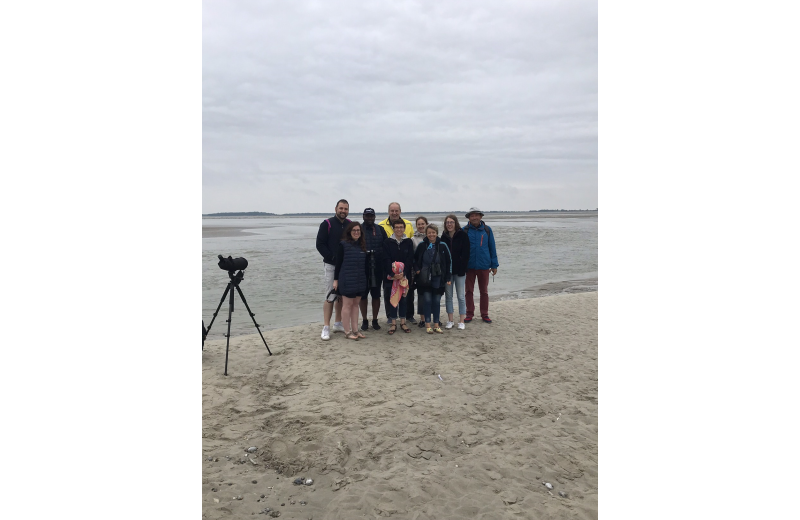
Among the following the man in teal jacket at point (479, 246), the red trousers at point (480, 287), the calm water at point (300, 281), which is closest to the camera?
the man in teal jacket at point (479, 246)

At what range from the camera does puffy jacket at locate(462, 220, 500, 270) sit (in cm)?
710

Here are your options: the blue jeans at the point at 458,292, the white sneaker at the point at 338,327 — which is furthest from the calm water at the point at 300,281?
the blue jeans at the point at 458,292

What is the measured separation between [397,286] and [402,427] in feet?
9.49

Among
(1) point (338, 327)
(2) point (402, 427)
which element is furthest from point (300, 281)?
(2) point (402, 427)

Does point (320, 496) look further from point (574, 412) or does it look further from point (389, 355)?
point (389, 355)

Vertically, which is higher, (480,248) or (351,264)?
(480,248)

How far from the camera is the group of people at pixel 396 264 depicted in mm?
6195

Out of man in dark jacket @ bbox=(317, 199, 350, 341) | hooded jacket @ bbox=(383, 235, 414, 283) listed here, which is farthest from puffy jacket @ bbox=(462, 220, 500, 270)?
man in dark jacket @ bbox=(317, 199, 350, 341)

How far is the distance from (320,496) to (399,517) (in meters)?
0.57

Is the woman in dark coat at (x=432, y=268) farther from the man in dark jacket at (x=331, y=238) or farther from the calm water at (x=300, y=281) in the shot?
the calm water at (x=300, y=281)

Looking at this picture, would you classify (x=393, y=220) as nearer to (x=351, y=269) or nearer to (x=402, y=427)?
(x=351, y=269)

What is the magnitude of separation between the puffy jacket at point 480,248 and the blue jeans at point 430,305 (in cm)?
74

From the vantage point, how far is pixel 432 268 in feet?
21.6

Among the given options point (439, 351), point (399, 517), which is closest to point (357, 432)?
point (399, 517)
